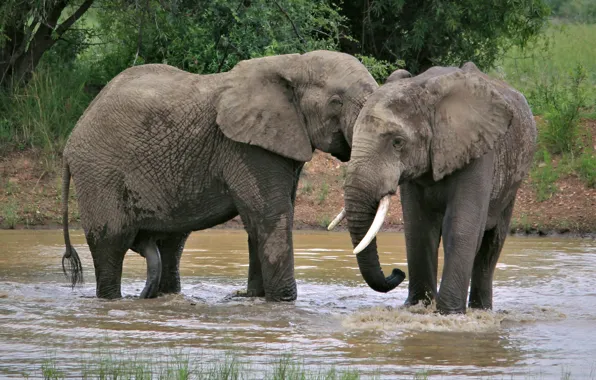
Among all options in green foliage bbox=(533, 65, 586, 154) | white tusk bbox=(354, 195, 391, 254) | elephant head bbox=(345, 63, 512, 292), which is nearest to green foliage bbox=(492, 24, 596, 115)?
green foliage bbox=(533, 65, 586, 154)

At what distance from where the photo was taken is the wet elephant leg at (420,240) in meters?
8.52

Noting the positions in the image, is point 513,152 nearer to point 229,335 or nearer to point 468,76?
point 468,76

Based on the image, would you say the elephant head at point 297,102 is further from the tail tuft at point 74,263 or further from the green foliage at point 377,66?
the green foliage at point 377,66

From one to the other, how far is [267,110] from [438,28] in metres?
8.09

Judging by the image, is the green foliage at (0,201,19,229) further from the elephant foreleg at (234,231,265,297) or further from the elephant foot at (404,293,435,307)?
the elephant foot at (404,293,435,307)

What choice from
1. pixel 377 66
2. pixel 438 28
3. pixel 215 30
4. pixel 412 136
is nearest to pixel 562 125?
pixel 438 28

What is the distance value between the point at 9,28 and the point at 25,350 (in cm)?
878

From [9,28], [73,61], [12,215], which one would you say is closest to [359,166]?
[12,215]

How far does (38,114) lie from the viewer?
15.3 m

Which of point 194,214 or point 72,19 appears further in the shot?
point 72,19

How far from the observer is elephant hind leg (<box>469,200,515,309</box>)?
347 inches

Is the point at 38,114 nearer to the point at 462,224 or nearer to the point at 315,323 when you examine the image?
the point at 315,323

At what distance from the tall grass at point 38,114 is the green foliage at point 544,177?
559 cm

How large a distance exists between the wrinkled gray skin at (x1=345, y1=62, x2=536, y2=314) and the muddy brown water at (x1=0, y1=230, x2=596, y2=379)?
0.45 meters
